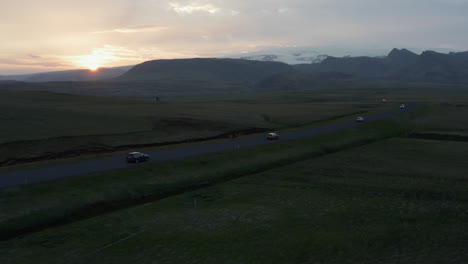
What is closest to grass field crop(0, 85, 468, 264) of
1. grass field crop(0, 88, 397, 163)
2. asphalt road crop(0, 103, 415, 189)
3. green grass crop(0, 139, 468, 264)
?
green grass crop(0, 139, 468, 264)

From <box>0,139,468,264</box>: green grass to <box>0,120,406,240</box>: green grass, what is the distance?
10.2 feet

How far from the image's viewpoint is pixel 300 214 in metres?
31.2

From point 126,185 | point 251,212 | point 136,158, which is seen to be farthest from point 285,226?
point 136,158

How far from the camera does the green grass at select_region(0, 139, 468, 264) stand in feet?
78.4

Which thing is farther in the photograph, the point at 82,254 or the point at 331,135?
the point at 331,135

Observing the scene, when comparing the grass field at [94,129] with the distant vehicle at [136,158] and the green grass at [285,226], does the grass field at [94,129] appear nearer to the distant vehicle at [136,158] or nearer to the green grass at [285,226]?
the distant vehicle at [136,158]

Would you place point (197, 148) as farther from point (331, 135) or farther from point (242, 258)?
point (242, 258)

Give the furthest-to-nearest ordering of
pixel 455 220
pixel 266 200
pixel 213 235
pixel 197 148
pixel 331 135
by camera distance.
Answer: pixel 331 135 < pixel 197 148 < pixel 266 200 < pixel 455 220 < pixel 213 235

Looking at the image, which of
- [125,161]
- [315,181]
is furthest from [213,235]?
[125,161]

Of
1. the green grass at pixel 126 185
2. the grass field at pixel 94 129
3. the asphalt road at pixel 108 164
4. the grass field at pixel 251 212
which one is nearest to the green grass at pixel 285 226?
the grass field at pixel 251 212

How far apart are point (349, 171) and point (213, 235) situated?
25.2 metres

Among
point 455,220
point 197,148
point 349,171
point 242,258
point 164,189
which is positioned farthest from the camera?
point 197,148

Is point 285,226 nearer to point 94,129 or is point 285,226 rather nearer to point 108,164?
point 108,164

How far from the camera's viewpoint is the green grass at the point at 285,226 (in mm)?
23906
